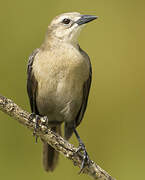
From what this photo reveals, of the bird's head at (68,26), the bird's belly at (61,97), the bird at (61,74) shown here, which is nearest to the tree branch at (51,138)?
the bird at (61,74)

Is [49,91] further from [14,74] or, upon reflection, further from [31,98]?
[14,74]

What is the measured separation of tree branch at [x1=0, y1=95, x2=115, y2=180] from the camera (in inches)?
133

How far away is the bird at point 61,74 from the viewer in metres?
4.14

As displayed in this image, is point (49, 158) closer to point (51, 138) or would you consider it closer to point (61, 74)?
point (61, 74)

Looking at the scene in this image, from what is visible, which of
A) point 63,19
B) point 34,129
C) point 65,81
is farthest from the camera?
point 63,19

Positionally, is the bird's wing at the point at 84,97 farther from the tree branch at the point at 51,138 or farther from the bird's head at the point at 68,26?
the tree branch at the point at 51,138

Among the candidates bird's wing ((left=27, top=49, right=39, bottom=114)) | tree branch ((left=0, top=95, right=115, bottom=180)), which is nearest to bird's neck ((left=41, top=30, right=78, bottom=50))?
bird's wing ((left=27, top=49, right=39, bottom=114))

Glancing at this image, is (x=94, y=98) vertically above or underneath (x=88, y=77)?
underneath

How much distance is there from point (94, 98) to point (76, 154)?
1462 mm

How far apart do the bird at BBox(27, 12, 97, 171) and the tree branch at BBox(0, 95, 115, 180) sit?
0.28 m

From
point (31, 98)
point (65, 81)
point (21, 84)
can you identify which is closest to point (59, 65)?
point (65, 81)

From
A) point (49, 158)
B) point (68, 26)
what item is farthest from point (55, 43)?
point (49, 158)

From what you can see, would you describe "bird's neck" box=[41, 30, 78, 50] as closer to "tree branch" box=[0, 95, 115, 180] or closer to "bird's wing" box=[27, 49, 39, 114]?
"bird's wing" box=[27, 49, 39, 114]

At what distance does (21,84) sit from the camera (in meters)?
4.87
